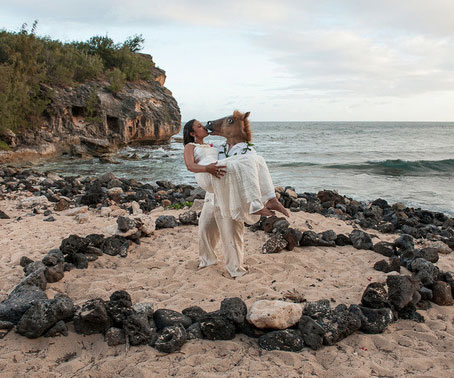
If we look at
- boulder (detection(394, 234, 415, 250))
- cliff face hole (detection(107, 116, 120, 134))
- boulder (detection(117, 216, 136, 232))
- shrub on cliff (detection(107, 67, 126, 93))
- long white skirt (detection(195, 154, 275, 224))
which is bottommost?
boulder (detection(394, 234, 415, 250))

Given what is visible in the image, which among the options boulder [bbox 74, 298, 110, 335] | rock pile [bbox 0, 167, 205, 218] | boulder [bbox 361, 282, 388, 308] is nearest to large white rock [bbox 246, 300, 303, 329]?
boulder [bbox 361, 282, 388, 308]

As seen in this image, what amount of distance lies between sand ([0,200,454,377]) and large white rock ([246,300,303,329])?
0.71 feet

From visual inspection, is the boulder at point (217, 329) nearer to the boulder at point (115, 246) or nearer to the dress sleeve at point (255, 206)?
the dress sleeve at point (255, 206)

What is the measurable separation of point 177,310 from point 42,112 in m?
20.1

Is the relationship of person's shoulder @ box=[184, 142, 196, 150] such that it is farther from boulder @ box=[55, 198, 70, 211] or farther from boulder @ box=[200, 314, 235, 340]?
boulder @ box=[55, 198, 70, 211]

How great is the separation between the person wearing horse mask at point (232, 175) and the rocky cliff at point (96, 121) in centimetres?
1621

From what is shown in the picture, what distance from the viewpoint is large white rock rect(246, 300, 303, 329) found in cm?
340

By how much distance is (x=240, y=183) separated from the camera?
4.36m

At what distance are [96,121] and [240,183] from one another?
68.9ft

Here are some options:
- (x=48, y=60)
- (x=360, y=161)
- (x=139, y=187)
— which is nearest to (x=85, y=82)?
(x=48, y=60)

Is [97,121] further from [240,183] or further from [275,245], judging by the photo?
[240,183]

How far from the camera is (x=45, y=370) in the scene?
2900 mm

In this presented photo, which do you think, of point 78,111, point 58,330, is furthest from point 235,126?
point 78,111

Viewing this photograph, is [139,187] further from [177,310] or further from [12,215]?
[177,310]
